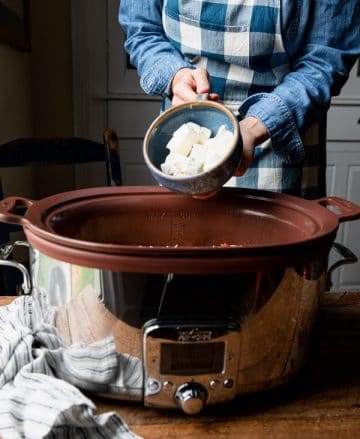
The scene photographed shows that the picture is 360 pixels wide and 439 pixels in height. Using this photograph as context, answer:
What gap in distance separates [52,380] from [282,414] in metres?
0.23

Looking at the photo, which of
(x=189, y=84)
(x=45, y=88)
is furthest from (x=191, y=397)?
(x=45, y=88)

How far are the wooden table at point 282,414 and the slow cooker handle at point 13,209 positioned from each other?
20 centimetres

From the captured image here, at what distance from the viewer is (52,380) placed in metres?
0.53

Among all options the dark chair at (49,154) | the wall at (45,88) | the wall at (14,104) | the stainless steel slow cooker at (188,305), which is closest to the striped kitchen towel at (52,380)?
the stainless steel slow cooker at (188,305)

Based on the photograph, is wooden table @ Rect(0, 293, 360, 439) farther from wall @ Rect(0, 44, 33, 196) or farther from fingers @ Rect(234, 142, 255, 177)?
wall @ Rect(0, 44, 33, 196)

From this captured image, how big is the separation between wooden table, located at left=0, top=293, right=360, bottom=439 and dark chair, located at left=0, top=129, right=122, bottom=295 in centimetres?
67

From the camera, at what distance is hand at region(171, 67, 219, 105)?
793 millimetres

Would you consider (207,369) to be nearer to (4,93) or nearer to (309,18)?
(309,18)

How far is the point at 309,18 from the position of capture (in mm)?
927

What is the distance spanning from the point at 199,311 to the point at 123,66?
65.5 inches

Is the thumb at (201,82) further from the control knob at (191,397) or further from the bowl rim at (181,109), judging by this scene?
the control knob at (191,397)

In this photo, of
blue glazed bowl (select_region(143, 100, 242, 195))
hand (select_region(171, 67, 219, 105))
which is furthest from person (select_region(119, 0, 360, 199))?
blue glazed bowl (select_region(143, 100, 242, 195))

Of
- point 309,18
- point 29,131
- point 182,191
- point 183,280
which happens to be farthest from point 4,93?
point 183,280

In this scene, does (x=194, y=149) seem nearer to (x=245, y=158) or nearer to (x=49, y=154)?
(x=245, y=158)
